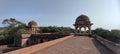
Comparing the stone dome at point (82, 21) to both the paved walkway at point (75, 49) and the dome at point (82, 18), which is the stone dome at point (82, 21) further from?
the paved walkway at point (75, 49)

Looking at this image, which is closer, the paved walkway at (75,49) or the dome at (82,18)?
the paved walkway at (75,49)

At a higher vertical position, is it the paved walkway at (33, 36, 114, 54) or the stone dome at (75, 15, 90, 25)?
the stone dome at (75, 15, 90, 25)

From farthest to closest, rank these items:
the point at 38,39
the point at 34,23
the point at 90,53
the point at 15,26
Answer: the point at 15,26 → the point at 34,23 → the point at 38,39 → the point at 90,53

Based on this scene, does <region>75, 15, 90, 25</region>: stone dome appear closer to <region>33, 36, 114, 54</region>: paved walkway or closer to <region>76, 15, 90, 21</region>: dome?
<region>76, 15, 90, 21</region>: dome

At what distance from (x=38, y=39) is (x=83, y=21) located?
23.8ft

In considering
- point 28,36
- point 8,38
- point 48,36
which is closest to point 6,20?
point 8,38

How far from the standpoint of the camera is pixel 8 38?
34.3 meters

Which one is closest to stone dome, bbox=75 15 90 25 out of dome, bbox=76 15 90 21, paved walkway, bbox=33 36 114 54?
dome, bbox=76 15 90 21

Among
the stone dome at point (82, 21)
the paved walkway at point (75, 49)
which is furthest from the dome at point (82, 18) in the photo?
the paved walkway at point (75, 49)

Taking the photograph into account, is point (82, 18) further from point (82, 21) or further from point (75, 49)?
point (75, 49)

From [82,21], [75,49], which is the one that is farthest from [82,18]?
[75,49]

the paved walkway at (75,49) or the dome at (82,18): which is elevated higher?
the dome at (82,18)

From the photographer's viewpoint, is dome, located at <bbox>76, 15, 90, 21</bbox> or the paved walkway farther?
dome, located at <bbox>76, 15, 90, 21</bbox>

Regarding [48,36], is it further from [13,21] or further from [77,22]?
[13,21]
